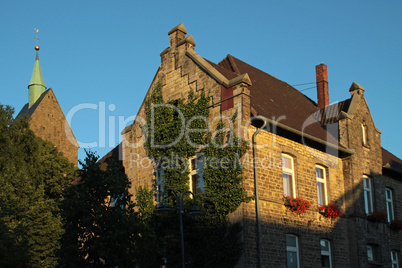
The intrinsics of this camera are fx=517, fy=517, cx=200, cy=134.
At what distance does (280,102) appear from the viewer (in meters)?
24.4

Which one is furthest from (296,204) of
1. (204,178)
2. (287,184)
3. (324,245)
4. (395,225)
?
(395,225)

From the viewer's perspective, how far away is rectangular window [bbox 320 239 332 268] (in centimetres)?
2123

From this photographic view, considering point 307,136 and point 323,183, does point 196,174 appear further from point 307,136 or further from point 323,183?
point 323,183

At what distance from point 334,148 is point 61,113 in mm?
28962

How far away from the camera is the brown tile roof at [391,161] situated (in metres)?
26.6

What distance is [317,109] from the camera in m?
27.1

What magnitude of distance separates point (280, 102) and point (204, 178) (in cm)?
678

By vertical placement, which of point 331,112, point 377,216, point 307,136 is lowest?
point 377,216

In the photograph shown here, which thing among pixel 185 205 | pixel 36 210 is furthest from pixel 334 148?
pixel 36 210

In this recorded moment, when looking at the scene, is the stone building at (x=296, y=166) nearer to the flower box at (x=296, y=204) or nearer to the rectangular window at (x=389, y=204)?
the rectangular window at (x=389, y=204)

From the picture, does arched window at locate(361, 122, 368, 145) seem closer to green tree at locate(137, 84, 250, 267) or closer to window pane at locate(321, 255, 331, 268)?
window pane at locate(321, 255, 331, 268)

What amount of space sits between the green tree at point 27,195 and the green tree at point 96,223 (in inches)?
67.6

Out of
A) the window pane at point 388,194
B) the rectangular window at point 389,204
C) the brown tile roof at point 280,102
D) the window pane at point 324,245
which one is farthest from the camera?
the window pane at point 388,194

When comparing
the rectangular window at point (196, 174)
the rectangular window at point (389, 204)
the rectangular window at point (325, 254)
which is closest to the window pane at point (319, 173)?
the rectangular window at point (325, 254)
